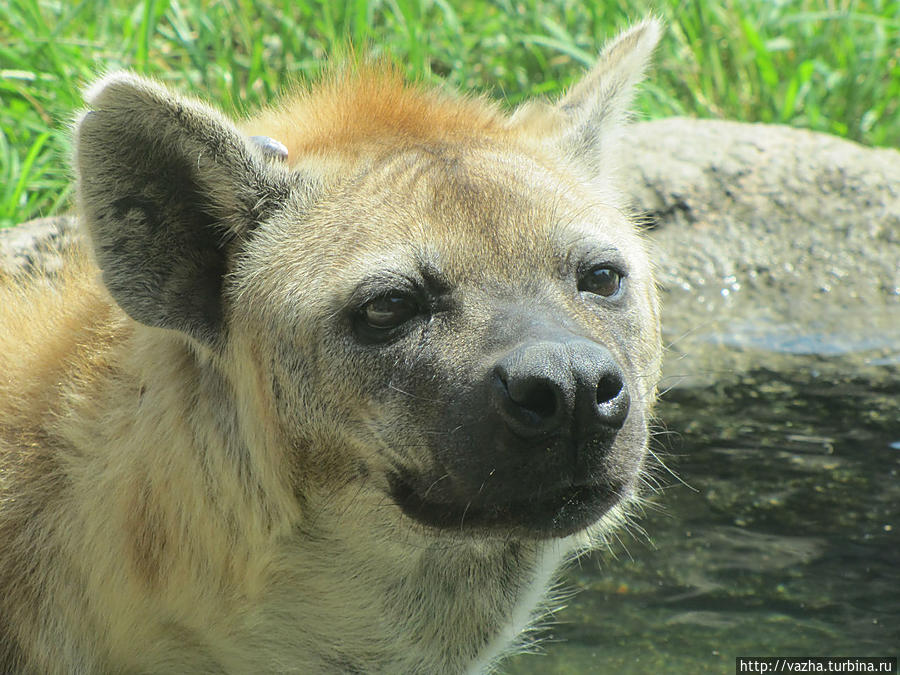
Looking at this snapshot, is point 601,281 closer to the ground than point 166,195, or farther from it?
closer to the ground

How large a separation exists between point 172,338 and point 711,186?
11.6 feet

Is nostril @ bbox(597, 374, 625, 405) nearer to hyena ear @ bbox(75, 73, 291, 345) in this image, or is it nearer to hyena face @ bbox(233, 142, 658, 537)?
hyena face @ bbox(233, 142, 658, 537)

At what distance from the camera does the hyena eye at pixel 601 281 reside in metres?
2.62

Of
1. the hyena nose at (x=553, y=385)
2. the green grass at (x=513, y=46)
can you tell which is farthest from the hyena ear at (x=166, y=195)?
the green grass at (x=513, y=46)

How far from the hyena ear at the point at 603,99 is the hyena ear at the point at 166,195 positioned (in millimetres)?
842

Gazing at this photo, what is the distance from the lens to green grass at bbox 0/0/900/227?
5.61 meters

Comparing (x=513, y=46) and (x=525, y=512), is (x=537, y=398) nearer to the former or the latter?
(x=525, y=512)

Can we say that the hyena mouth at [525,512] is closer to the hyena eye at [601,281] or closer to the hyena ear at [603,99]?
the hyena eye at [601,281]

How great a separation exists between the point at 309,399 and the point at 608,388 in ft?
2.21

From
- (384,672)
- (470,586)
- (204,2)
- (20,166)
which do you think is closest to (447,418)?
(470,586)

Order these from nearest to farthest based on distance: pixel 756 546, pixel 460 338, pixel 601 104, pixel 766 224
Answer: pixel 460 338 < pixel 601 104 < pixel 756 546 < pixel 766 224

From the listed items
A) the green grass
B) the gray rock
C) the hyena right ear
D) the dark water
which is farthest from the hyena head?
Answer: the green grass

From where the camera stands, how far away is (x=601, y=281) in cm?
265

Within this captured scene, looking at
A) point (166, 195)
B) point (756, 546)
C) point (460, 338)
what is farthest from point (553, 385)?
point (756, 546)
